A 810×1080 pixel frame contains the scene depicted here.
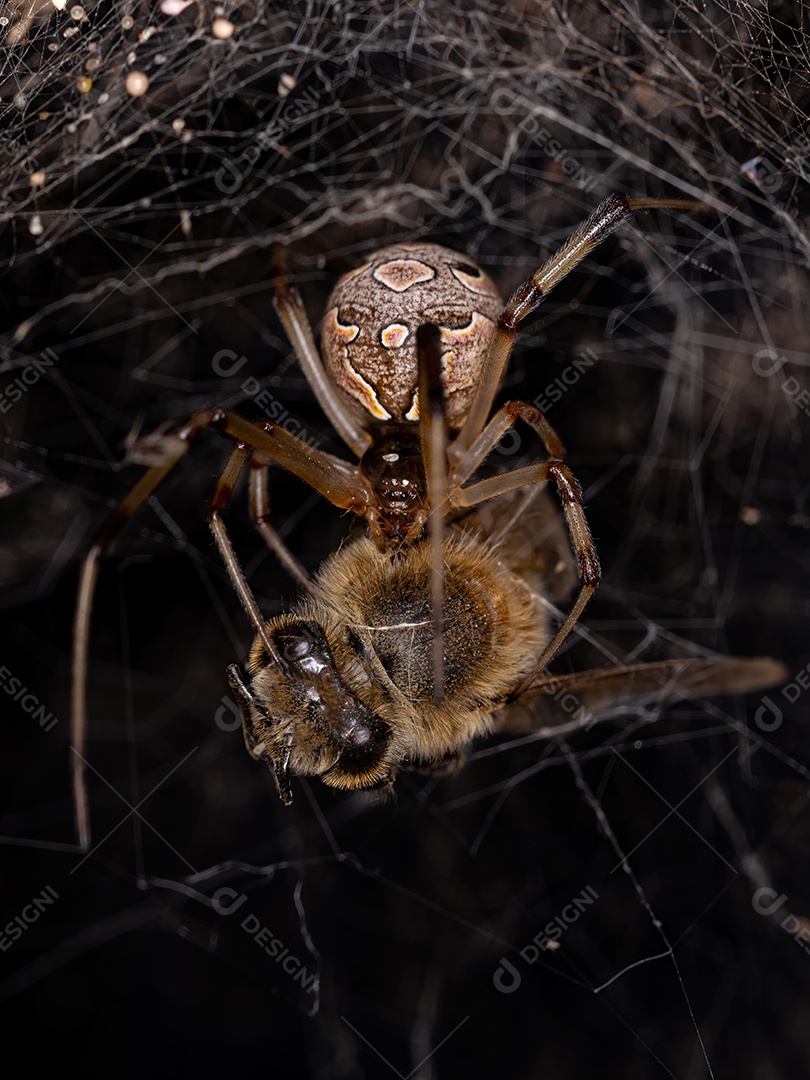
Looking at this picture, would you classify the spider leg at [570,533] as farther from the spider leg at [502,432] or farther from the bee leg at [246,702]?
the bee leg at [246,702]

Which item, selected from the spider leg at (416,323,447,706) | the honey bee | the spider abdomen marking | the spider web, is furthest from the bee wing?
the spider abdomen marking

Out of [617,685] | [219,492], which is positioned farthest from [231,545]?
[617,685]

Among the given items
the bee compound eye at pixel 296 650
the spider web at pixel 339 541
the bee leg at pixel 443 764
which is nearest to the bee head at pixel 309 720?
the bee compound eye at pixel 296 650

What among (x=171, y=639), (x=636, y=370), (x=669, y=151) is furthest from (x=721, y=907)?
(x=669, y=151)

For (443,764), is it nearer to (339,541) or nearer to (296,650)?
(296,650)

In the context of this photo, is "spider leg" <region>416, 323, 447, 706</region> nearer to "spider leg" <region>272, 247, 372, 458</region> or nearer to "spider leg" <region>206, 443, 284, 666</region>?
"spider leg" <region>206, 443, 284, 666</region>

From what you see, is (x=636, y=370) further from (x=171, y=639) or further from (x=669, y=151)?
(x=171, y=639)
